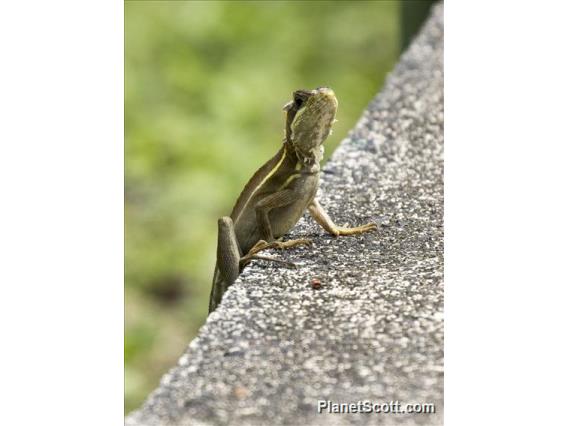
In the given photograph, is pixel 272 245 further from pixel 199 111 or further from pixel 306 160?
pixel 199 111

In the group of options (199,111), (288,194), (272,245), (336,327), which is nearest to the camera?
(336,327)

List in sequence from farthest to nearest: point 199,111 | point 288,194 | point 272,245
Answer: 1. point 199,111
2. point 288,194
3. point 272,245

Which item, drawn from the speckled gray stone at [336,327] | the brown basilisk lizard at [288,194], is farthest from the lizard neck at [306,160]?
the speckled gray stone at [336,327]

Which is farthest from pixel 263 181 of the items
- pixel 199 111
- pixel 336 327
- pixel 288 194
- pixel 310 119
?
pixel 199 111

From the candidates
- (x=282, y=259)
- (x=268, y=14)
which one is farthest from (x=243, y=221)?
(x=268, y=14)

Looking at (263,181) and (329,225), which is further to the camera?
(263,181)
